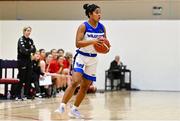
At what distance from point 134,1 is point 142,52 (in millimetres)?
2441

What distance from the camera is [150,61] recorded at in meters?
19.7

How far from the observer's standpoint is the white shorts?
22.8ft

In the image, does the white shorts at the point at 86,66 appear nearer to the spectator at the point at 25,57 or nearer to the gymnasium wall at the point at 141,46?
the spectator at the point at 25,57

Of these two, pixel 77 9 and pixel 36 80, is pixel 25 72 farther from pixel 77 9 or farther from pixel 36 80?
pixel 77 9

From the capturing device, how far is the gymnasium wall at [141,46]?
19.5 m

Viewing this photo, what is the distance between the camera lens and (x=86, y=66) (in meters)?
7.02

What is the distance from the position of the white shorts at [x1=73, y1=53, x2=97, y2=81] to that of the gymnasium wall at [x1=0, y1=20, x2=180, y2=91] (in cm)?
1282

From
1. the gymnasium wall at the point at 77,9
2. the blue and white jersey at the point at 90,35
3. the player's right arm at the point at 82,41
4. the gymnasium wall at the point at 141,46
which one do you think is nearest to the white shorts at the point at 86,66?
the blue and white jersey at the point at 90,35

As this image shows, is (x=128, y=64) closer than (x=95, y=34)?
No

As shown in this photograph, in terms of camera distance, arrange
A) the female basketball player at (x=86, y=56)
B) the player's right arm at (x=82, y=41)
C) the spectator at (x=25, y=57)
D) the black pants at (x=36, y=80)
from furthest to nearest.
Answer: the black pants at (x=36, y=80) < the spectator at (x=25, y=57) < the female basketball player at (x=86, y=56) < the player's right arm at (x=82, y=41)

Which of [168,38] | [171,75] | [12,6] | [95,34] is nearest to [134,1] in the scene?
[168,38]

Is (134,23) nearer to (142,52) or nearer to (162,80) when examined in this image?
(142,52)

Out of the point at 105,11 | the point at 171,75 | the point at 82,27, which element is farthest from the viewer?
the point at 105,11

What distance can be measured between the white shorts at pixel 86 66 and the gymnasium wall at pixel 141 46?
12.8 meters
